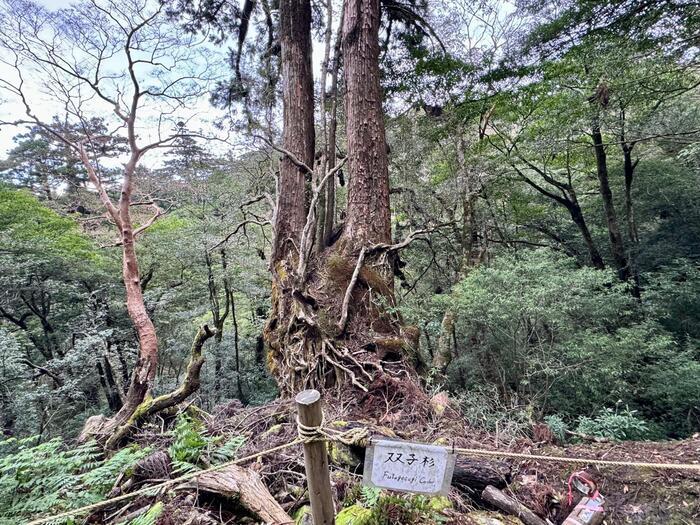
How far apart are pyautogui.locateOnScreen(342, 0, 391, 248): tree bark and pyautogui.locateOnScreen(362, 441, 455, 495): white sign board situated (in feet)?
9.55

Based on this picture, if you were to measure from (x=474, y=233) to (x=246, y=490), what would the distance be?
591 centimetres

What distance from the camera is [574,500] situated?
6.41 ft

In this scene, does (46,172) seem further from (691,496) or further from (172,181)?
(691,496)

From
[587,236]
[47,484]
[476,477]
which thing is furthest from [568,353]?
[587,236]

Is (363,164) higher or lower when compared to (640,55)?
lower

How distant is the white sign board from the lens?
129 centimetres

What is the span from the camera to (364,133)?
4.26m

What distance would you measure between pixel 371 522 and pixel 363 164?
11.8 feet

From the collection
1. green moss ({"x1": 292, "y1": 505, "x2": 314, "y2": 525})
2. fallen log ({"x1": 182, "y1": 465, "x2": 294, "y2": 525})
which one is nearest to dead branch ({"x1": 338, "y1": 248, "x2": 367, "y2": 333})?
fallen log ({"x1": 182, "y1": 465, "x2": 294, "y2": 525})

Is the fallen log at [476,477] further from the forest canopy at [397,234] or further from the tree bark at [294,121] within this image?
the tree bark at [294,121]

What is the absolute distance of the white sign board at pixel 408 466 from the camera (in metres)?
1.29

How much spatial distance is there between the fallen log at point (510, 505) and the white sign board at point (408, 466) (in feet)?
2.90

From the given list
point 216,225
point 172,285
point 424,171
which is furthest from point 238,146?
point 172,285

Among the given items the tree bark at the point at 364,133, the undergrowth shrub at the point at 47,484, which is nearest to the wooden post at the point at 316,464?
the undergrowth shrub at the point at 47,484
